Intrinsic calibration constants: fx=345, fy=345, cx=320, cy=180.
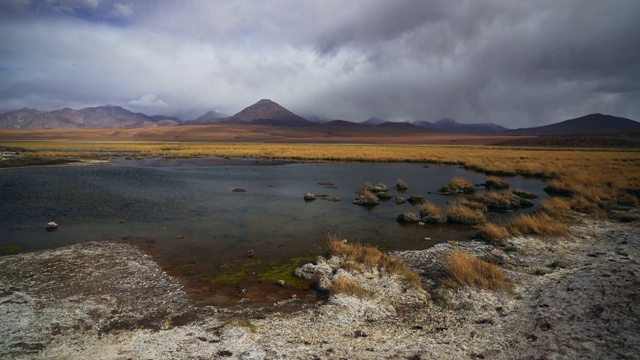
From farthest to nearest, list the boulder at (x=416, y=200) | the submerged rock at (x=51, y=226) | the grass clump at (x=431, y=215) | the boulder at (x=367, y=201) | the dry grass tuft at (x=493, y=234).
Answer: the boulder at (x=416, y=200) < the boulder at (x=367, y=201) < the grass clump at (x=431, y=215) < the submerged rock at (x=51, y=226) < the dry grass tuft at (x=493, y=234)

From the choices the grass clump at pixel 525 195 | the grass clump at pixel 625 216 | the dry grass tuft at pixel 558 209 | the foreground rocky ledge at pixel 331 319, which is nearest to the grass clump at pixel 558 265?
the foreground rocky ledge at pixel 331 319

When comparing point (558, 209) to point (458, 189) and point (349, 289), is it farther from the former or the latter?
point (349, 289)

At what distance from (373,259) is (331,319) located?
399 centimetres

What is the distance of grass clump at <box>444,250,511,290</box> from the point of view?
35.0 feet

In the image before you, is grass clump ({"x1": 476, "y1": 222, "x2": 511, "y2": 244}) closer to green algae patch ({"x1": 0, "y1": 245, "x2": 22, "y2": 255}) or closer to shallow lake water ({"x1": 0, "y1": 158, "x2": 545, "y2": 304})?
shallow lake water ({"x1": 0, "y1": 158, "x2": 545, "y2": 304})

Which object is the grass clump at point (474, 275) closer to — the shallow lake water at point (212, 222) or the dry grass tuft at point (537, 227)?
the shallow lake water at point (212, 222)

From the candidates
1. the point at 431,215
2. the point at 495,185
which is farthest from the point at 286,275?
the point at 495,185

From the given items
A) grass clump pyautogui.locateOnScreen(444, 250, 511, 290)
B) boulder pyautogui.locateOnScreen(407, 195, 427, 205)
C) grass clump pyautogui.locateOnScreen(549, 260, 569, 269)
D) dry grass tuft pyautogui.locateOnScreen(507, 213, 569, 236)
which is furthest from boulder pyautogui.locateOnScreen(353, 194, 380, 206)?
grass clump pyautogui.locateOnScreen(549, 260, 569, 269)

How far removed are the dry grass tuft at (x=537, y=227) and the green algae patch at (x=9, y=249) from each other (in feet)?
72.2

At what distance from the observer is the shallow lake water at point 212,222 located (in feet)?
42.9

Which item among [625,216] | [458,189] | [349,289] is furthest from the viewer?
[458,189]

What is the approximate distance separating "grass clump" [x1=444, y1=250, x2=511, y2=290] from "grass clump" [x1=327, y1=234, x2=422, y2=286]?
1.12 m

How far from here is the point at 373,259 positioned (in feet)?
41.5

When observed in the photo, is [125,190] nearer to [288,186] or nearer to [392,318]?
[288,186]
